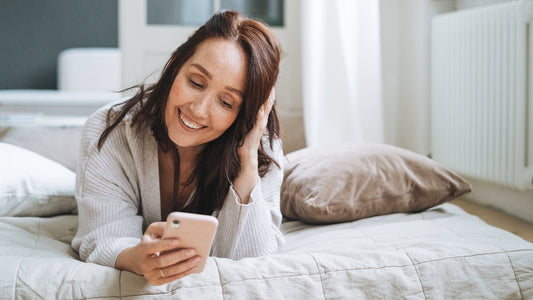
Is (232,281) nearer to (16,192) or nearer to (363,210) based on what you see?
(363,210)

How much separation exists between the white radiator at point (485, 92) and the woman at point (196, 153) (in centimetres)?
108

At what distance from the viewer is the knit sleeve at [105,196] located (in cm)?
105

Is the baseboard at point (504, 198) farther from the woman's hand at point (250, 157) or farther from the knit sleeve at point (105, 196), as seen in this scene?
the knit sleeve at point (105, 196)

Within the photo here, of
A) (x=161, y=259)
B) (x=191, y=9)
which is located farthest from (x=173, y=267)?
(x=191, y=9)

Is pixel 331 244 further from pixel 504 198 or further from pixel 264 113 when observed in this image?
pixel 504 198

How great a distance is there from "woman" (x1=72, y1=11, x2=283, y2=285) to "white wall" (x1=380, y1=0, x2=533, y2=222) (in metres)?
1.49

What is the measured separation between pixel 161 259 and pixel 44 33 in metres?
5.17

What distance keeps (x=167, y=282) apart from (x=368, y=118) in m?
2.04

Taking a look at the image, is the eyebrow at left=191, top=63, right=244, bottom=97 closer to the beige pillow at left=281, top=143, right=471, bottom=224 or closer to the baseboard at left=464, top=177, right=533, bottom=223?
the beige pillow at left=281, top=143, right=471, bottom=224

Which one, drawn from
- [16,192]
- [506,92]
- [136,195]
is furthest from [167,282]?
[506,92]

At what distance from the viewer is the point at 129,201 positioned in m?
1.15

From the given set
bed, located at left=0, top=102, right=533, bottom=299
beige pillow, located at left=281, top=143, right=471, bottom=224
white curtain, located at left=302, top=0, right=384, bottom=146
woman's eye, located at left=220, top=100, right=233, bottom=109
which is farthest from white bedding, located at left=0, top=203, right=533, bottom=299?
white curtain, located at left=302, top=0, right=384, bottom=146

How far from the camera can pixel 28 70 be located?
17.9ft

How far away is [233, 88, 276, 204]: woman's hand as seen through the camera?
1.19 meters
